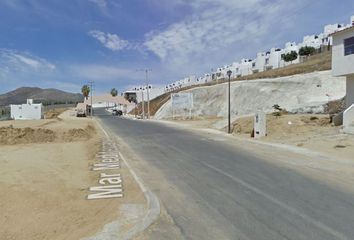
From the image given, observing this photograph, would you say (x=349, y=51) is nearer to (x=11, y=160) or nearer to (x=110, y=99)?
(x=11, y=160)

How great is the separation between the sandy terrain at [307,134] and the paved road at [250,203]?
18.8 feet

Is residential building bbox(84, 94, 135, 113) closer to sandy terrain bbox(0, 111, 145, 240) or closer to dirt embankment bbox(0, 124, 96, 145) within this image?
dirt embankment bbox(0, 124, 96, 145)

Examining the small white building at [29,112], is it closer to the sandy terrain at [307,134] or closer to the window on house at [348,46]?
the sandy terrain at [307,134]

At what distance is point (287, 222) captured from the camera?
6.17 metres

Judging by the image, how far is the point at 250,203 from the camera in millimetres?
7430

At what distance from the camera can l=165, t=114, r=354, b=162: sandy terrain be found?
54.9 feet

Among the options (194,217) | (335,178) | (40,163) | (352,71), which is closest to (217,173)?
(335,178)

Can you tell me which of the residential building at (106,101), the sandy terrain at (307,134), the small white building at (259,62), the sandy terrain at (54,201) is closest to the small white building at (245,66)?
the small white building at (259,62)

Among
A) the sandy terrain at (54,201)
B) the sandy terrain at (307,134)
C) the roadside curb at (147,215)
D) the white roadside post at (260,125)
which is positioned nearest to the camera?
the roadside curb at (147,215)

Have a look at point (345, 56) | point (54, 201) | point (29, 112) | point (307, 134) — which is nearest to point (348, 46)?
point (345, 56)

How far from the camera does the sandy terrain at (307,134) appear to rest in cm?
1675

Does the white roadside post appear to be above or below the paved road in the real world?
above

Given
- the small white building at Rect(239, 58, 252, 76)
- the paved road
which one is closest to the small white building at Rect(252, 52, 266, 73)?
the small white building at Rect(239, 58, 252, 76)

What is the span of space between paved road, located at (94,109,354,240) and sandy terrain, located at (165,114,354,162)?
573cm
